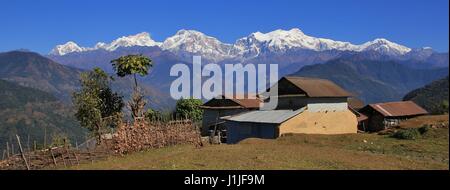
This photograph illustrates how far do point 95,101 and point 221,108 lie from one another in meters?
24.9

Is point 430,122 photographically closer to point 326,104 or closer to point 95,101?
point 326,104

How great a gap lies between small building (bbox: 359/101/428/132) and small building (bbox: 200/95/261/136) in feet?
51.2

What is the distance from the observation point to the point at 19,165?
92.4 ft

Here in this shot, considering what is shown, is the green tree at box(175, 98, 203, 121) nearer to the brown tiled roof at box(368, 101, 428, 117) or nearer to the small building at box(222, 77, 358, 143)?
the small building at box(222, 77, 358, 143)

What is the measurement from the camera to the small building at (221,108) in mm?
70375

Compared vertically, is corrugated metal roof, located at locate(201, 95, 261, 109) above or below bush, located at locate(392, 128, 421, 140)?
above

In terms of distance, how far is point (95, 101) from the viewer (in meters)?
49.9

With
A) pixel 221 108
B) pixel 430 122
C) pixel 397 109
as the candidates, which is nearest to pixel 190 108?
pixel 221 108

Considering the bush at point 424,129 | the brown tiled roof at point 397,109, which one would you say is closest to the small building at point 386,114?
the brown tiled roof at point 397,109

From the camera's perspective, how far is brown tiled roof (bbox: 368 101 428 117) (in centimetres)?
7075

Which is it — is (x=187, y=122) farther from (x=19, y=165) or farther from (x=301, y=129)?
(x=19, y=165)

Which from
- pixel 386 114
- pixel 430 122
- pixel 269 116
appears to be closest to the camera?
pixel 430 122

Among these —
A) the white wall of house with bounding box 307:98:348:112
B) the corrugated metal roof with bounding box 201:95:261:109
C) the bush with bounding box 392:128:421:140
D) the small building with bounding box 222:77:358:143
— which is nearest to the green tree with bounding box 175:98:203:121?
the corrugated metal roof with bounding box 201:95:261:109
